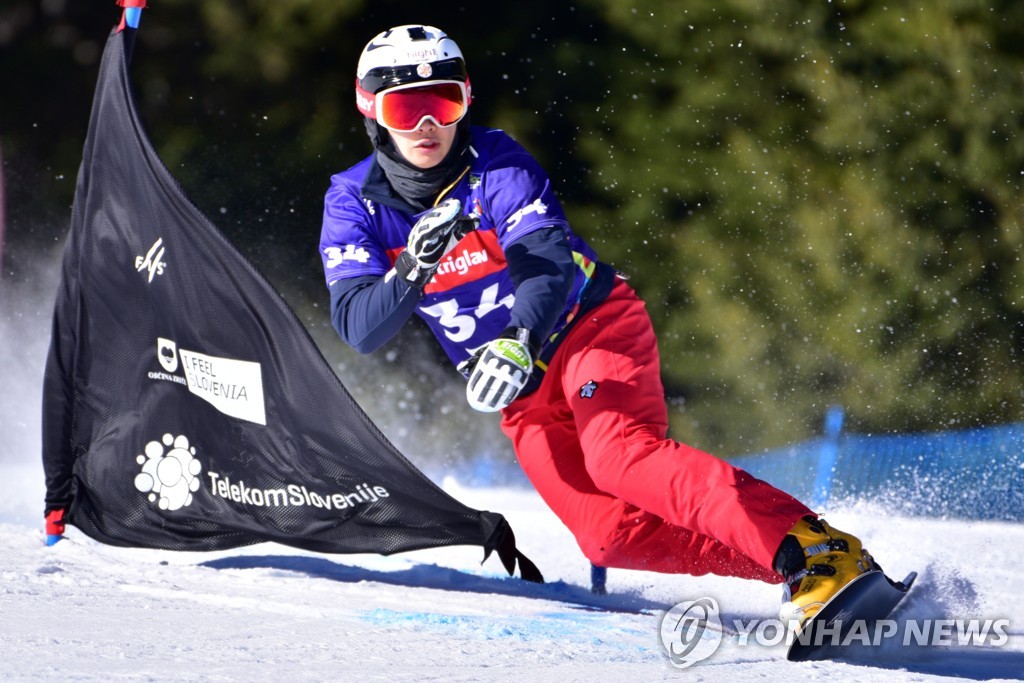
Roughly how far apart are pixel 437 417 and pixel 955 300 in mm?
2828

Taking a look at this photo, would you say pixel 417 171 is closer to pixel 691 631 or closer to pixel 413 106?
pixel 413 106

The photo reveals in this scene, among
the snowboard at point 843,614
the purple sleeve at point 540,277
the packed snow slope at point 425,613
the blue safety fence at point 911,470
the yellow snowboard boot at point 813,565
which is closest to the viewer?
the packed snow slope at point 425,613

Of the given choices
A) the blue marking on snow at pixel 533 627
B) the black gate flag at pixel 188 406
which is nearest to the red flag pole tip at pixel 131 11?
the black gate flag at pixel 188 406

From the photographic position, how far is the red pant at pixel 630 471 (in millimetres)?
2584

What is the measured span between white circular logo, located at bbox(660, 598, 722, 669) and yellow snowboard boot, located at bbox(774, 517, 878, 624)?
0.18 m

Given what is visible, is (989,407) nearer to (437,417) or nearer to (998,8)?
(998,8)

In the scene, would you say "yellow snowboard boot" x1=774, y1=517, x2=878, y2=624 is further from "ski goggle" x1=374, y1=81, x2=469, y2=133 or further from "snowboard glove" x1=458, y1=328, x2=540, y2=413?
"ski goggle" x1=374, y1=81, x2=469, y2=133

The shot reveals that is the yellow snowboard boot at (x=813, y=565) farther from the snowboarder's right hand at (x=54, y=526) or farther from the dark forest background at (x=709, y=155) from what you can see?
the dark forest background at (x=709, y=155)

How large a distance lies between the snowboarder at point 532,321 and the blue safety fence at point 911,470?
5.69 ft

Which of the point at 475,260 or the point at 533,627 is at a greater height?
the point at 475,260

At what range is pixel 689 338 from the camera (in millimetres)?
6352

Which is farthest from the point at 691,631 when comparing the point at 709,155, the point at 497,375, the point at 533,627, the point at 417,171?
the point at 709,155

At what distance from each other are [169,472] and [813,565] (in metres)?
1.91

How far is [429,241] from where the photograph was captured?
2.55m
